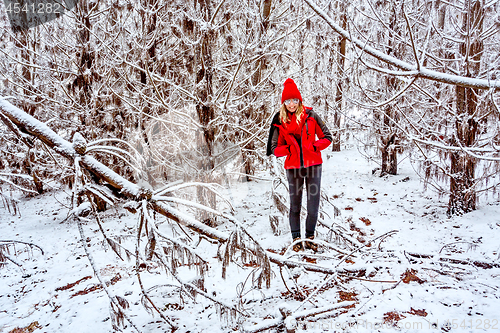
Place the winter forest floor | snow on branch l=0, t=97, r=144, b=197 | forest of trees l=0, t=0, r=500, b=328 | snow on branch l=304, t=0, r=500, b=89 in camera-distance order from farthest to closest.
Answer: forest of trees l=0, t=0, r=500, b=328 → the winter forest floor → snow on branch l=304, t=0, r=500, b=89 → snow on branch l=0, t=97, r=144, b=197

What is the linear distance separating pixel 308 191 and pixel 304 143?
60 cm

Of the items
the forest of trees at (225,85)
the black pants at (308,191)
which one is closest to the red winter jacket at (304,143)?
the black pants at (308,191)

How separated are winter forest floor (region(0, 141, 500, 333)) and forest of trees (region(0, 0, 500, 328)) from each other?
0.90m

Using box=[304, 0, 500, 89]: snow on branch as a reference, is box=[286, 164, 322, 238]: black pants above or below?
below

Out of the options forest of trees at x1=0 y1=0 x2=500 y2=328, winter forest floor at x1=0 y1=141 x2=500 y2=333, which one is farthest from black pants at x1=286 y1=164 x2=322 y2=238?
forest of trees at x1=0 y1=0 x2=500 y2=328

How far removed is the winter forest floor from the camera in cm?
200

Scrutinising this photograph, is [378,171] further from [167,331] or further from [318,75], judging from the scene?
[167,331]

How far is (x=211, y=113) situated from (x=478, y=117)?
4.12 m

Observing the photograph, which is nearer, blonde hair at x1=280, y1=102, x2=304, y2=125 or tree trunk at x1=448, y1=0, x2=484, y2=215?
blonde hair at x1=280, y1=102, x2=304, y2=125

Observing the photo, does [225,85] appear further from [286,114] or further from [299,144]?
[299,144]

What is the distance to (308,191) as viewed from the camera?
328 cm

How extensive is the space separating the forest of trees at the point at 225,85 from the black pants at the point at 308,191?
3.21 ft

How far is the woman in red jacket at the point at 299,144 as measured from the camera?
10.4 feet

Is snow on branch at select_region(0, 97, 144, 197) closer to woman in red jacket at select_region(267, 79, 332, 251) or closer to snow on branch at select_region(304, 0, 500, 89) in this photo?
snow on branch at select_region(304, 0, 500, 89)
